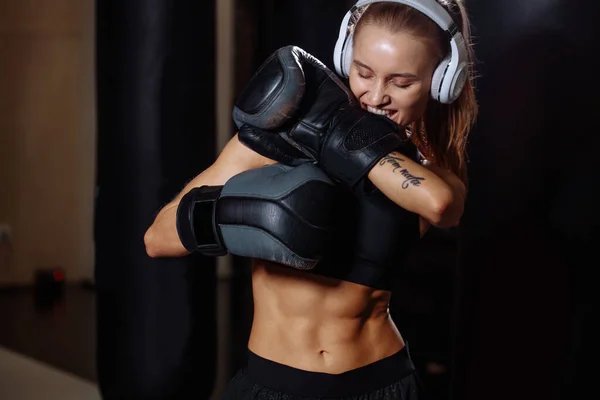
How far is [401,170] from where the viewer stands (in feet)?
3.50

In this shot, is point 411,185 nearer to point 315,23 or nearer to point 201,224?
point 201,224

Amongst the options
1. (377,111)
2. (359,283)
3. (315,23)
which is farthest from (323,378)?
(315,23)

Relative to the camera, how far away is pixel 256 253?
1.08 metres

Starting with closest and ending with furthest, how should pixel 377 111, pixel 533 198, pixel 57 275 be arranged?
1. pixel 377 111
2. pixel 533 198
3. pixel 57 275

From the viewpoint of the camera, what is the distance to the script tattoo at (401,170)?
1055 millimetres

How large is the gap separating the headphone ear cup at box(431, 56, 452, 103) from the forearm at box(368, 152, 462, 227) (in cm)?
14

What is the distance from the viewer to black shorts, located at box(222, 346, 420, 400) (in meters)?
1.22

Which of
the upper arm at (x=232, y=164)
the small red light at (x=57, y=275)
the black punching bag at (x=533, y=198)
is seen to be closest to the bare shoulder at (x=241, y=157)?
the upper arm at (x=232, y=164)

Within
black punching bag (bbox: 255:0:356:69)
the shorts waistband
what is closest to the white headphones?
the shorts waistband

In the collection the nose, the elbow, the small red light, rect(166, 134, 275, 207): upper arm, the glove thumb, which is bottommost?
the small red light

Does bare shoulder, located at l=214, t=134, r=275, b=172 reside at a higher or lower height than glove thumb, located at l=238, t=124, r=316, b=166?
lower

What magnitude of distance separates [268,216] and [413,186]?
20 cm

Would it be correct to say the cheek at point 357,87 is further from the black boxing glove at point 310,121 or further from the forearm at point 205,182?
the forearm at point 205,182

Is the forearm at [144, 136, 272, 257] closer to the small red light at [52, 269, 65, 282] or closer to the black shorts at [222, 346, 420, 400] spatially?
the black shorts at [222, 346, 420, 400]
